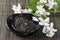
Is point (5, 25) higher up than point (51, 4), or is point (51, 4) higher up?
point (51, 4)

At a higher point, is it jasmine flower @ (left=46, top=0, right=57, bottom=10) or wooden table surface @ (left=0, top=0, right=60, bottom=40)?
jasmine flower @ (left=46, top=0, right=57, bottom=10)

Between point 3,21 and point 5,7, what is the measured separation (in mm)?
112

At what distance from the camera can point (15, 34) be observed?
32.4 inches

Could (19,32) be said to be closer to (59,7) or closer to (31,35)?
(31,35)

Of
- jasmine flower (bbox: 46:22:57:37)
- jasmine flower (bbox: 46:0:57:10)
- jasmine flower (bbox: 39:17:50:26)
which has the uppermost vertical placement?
jasmine flower (bbox: 46:0:57:10)

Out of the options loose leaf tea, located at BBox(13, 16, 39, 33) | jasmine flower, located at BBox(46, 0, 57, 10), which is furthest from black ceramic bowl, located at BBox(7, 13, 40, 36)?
jasmine flower, located at BBox(46, 0, 57, 10)

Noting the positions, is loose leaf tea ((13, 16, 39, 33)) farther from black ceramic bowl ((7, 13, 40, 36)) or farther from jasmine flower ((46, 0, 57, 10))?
jasmine flower ((46, 0, 57, 10))

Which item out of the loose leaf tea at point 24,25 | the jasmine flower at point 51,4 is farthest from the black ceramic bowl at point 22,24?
the jasmine flower at point 51,4

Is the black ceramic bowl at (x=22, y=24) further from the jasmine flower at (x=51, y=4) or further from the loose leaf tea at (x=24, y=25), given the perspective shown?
the jasmine flower at (x=51, y=4)

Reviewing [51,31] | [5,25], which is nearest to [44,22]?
[51,31]

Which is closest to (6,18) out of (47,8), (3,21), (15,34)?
(3,21)

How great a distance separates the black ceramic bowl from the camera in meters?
0.80

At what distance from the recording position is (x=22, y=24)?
2.75 feet

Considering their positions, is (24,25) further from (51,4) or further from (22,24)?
(51,4)
